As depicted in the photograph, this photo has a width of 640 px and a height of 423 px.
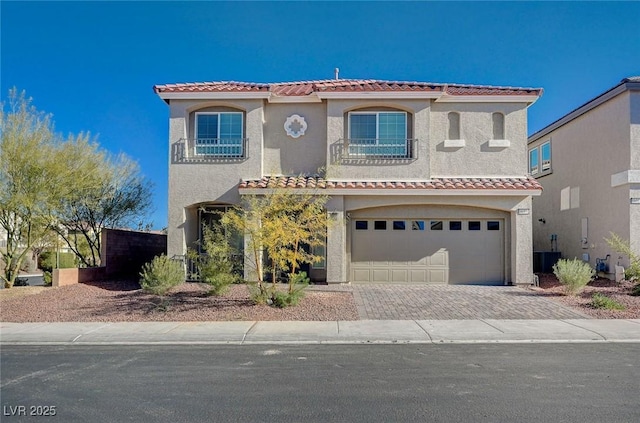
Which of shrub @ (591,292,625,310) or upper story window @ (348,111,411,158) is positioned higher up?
upper story window @ (348,111,411,158)

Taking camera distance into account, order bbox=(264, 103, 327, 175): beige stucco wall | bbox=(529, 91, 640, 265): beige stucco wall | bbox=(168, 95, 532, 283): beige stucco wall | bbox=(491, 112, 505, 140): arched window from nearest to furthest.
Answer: bbox=(168, 95, 532, 283): beige stucco wall, bbox=(529, 91, 640, 265): beige stucco wall, bbox=(491, 112, 505, 140): arched window, bbox=(264, 103, 327, 175): beige stucco wall

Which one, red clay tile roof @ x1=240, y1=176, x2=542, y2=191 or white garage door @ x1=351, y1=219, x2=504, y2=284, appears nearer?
red clay tile roof @ x1=240, y1=176, x2=542, y2=191

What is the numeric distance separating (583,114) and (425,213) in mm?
7917

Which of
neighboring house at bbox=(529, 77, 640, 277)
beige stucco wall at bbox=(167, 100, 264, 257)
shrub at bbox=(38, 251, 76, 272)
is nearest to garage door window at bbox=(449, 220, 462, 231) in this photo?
neighboring house at bbox=(529, 77, 640, 277)

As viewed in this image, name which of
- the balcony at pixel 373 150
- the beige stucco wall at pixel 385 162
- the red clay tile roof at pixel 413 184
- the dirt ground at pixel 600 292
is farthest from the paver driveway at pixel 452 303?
the balcony at pixel 373 150

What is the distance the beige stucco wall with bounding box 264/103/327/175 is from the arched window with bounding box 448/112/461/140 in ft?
14.4

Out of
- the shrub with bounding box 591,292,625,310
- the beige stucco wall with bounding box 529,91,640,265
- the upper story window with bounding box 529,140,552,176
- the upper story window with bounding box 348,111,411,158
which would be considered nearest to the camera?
the shrub with bounding box 591,292,625,310

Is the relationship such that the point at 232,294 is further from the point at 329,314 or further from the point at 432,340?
the point at 432,340

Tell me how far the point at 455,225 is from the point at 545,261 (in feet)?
17.2

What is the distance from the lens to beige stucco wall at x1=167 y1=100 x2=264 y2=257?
55.0 ft

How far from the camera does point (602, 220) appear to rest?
17.6m

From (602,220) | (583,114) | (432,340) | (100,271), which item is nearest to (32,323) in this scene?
(100,271)

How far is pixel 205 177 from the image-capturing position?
16.8 metres

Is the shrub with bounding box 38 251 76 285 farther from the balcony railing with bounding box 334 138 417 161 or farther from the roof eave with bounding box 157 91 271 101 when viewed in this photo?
the balcony railing with bounding box 334 138 417 161
